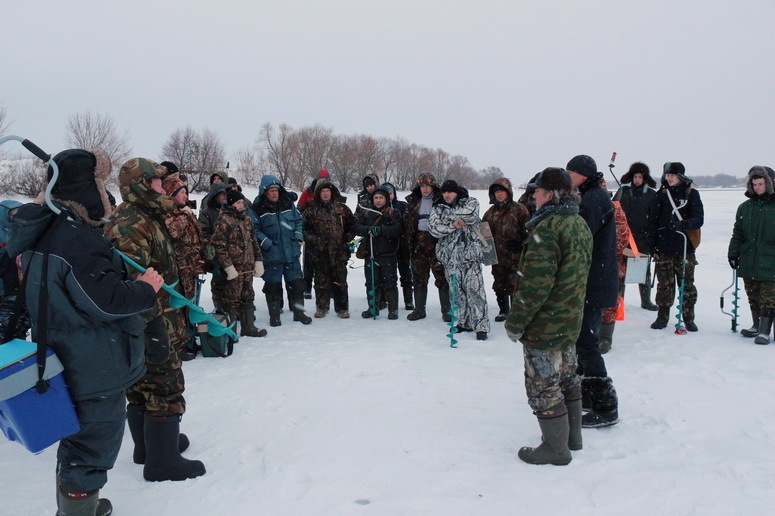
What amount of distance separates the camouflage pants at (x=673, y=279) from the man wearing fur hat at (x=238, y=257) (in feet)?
17.4

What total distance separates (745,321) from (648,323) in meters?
1.36

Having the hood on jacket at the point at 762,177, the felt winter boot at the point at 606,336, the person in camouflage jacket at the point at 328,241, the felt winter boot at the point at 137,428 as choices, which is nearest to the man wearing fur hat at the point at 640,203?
the hood on jacket at the point at 762,177

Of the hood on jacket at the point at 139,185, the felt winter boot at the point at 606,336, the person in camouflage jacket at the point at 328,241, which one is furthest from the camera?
the person in camouflage jacket at the point at 328,241

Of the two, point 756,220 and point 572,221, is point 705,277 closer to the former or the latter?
point 756,220

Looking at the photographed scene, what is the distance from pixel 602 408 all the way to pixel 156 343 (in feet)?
10.7

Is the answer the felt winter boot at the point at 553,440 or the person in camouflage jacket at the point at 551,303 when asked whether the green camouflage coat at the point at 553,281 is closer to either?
the person in camouflage jacket at the point at 551,303

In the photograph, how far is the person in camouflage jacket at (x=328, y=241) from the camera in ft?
25.9

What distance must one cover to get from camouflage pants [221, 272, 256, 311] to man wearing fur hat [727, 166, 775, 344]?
6.23 meters

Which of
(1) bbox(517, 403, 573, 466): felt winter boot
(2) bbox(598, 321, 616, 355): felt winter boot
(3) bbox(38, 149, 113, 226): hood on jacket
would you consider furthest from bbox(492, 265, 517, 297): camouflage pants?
(3) bbox(38, 149, 113, 226): hood on jacket

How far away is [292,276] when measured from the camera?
25.2ft

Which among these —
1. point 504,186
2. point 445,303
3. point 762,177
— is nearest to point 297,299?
point 445,303

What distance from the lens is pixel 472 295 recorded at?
670cm

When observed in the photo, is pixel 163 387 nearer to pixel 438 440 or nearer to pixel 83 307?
pixel 83 307

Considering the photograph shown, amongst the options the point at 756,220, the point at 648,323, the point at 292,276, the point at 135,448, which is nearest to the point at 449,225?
the point at 292,276
